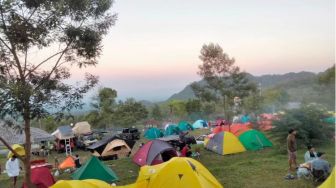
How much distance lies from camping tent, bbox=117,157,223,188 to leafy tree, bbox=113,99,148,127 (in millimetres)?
30253

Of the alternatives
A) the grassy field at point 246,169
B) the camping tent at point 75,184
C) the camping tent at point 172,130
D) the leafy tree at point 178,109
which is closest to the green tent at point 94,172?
the grassy field at point 246,169

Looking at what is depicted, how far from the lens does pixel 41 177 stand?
1279 cm

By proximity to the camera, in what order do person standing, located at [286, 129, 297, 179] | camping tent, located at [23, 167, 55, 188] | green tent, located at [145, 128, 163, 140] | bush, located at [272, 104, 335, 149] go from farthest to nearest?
green tent, located at [145, 128, 163, 140], bush, located at [272, 104, 335, 149], camping tent, located at [23, 167, 55, 188], person standing, located at [286, 129, 297, 179]

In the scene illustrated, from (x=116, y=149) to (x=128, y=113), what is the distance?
814 inches

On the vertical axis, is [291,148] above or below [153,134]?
above

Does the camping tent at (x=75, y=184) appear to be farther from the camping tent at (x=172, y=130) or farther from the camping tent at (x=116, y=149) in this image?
the camping tent at (x=172, y=130)

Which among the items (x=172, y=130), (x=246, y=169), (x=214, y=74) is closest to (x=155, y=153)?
(x=246, y=169)

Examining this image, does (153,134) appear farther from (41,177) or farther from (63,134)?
(41,177)

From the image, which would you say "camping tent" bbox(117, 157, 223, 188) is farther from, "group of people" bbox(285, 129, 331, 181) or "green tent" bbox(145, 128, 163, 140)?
"green tent" bbox(145, 128, 163, 140)

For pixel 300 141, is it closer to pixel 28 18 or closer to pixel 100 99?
pixel 28 18

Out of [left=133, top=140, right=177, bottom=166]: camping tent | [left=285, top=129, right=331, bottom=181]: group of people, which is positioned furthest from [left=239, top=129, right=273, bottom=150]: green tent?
[left=285, top=129, right=331, bottom=181]: group of people

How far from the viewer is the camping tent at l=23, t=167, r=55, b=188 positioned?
12.7 meters

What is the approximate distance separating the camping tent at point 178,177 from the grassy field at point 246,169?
1.94m

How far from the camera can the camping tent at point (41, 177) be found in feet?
41.6
